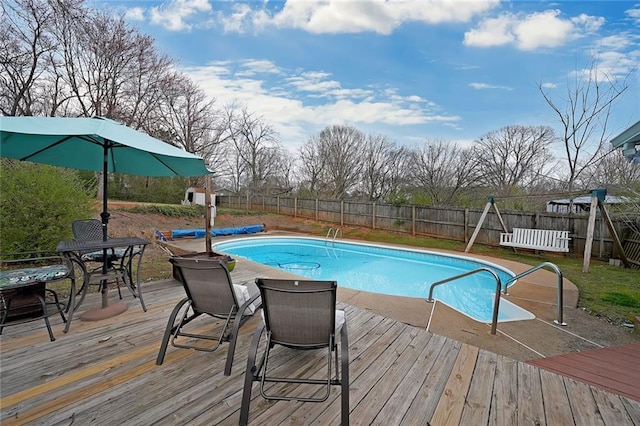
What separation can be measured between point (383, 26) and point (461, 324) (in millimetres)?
8914

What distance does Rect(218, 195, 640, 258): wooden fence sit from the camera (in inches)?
328

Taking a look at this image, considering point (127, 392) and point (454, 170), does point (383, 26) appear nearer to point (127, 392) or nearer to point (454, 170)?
point (127, 392)

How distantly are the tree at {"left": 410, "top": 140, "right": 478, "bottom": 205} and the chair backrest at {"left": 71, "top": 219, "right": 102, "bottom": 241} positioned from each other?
1782cm

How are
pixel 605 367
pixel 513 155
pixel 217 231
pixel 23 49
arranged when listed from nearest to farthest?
pixel 605 367, pixel 23 49, pixel 217 231, pixel 513 155

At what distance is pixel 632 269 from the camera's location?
7121mm

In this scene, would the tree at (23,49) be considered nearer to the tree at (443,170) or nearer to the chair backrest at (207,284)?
the chair backrest at (207,284)

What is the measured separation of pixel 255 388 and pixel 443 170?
1962 cm

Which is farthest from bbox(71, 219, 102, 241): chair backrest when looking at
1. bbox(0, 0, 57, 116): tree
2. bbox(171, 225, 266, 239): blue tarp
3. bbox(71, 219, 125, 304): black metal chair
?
bbox(0, 0, 57, 116): tree

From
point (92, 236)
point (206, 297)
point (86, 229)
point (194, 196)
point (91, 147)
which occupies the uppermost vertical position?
point (91, 147)

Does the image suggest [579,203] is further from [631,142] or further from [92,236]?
[92,236]

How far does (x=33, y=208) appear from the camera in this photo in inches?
205

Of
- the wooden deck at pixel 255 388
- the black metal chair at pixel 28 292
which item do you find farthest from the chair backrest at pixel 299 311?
the black metal chair at pixel 28 292

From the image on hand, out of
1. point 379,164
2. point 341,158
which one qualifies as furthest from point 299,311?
point 379,164

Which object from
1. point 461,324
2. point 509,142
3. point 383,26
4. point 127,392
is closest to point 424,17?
point 383,26
